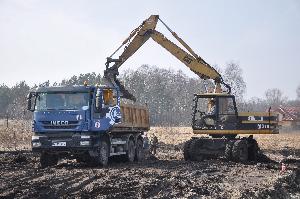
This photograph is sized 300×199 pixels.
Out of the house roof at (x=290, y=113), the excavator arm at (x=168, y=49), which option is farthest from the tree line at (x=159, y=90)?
the excavator arm at (x=168, y=49)

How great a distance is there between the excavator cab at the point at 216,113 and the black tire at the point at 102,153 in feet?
17.8

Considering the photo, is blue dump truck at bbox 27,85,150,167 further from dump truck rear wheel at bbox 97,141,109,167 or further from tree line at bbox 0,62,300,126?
tree line at bbox 0,62,300,126

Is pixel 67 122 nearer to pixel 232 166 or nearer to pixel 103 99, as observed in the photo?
pixel 103 99

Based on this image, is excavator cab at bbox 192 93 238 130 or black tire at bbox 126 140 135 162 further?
excavator cab at bbox 192 93 238 130

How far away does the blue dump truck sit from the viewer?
17656 mm

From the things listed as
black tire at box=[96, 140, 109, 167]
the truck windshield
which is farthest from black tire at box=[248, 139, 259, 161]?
the truck windshield

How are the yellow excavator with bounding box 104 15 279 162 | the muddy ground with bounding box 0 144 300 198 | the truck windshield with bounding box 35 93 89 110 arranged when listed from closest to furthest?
the muddy ground with bounding box 0 144 300 198 → the truck windshield with bounding box 35 93 89 110 → the yellow excavator with bounding box 104 15 279 162

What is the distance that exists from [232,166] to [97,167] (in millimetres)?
5162

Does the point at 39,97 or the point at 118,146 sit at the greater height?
the point at 39,97

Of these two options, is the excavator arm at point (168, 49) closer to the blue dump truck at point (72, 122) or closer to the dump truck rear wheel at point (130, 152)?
the dump truck rear wheel at point (130, 152)

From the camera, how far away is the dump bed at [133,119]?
20.0m

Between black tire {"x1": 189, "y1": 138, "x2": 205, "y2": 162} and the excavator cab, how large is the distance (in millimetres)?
713

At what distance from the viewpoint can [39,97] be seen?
18.1m

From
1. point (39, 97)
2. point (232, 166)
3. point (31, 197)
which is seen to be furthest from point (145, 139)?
point (31, 197)
